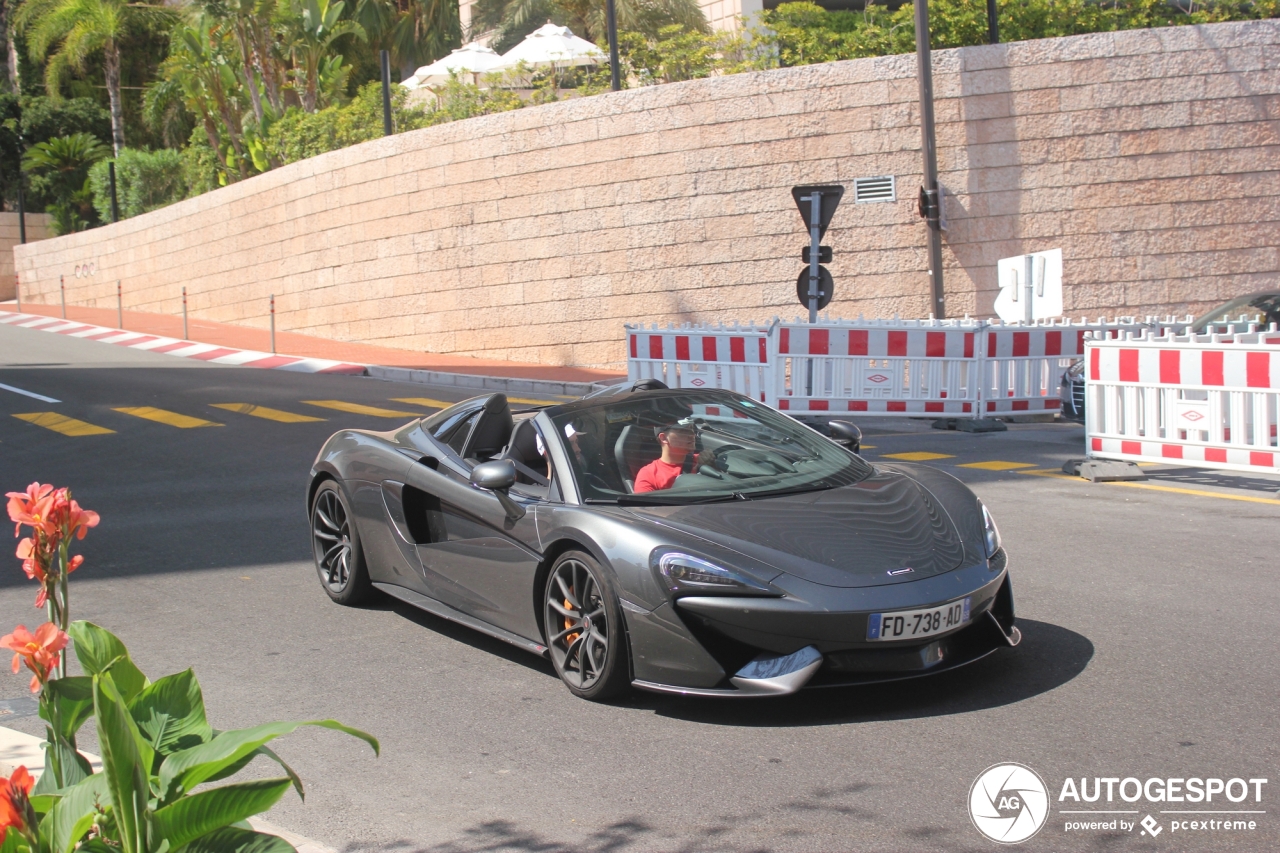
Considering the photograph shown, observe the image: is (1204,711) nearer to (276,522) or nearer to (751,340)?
(276,522)

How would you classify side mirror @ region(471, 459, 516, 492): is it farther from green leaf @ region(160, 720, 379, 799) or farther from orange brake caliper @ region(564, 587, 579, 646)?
green leaf @ region(160, 720, 379, 799)

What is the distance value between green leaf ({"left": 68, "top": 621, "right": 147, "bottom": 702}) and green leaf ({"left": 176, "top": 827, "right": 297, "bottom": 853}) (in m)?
0.39

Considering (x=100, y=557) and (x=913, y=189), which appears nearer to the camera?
(x=100, y=557)

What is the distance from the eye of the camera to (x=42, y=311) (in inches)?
1421

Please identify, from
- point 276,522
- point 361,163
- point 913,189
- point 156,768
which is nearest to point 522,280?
point 361,163

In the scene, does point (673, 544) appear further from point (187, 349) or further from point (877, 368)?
point (187, 349)

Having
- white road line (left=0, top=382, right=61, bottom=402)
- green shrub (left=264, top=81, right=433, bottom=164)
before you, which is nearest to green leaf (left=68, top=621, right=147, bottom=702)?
white road line (left=0, top=382, right=61, bottom=402)

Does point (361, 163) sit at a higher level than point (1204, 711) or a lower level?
higher

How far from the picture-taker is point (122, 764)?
2.31 metres

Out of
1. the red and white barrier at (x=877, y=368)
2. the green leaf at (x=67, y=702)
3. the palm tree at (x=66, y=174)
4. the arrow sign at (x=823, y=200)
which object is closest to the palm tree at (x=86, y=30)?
the palm tree at (x=66, y=174)

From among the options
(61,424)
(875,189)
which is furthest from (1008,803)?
(875,189)

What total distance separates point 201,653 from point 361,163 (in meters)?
20.8

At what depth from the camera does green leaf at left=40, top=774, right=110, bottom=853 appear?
2.45 m

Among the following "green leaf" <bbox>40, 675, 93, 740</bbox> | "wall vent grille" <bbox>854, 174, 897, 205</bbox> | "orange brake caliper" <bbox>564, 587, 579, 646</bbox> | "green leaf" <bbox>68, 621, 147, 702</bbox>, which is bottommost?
"orange brake caliper" <bbox>564, 587, 579, 646</bbox>
